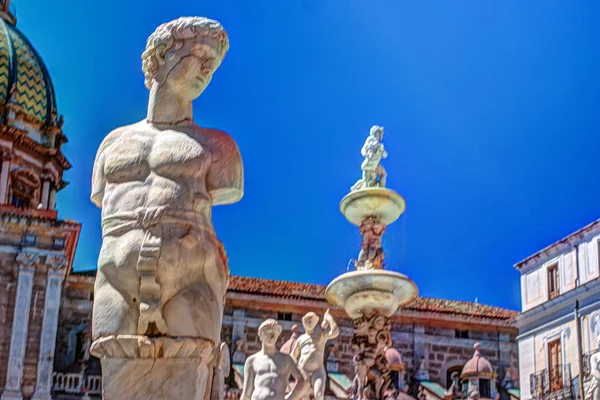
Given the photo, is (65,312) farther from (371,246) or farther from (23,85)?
(371,246)

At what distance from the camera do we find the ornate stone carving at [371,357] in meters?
12.0

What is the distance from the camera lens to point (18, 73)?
120 ft

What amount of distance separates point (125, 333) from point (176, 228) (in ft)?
1.78

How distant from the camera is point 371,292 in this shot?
12.1 metres

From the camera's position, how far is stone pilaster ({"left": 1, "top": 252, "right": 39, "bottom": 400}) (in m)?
27.5

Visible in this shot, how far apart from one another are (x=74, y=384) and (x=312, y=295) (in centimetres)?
909

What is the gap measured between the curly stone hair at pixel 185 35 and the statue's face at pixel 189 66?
3cm

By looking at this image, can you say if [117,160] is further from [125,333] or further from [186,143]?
[125,333]

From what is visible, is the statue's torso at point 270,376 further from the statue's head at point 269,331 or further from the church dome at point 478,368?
the church dome at point 478,368

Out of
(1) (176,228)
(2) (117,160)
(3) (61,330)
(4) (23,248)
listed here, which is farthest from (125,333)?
(3) (61,330)

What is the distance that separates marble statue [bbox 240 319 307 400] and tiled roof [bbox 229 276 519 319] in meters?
23.9

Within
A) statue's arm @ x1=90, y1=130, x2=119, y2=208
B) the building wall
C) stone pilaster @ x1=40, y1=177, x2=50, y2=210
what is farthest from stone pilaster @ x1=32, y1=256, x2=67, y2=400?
statue's arm @ x1=90, y1=130, x2=119, y2=208

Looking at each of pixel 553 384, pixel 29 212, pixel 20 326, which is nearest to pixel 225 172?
pixel 20 326

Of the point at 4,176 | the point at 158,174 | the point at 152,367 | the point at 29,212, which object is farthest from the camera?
the point at 4,176
